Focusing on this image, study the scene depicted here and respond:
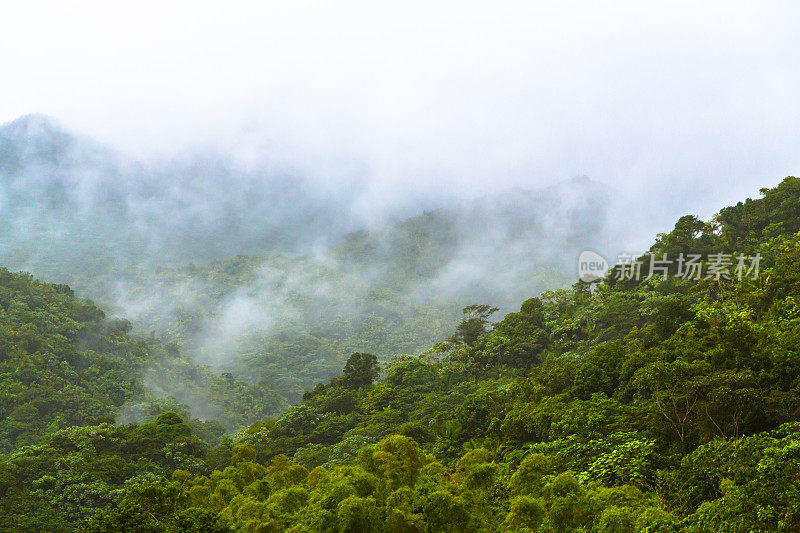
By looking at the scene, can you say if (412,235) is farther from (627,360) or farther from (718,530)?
(718,530)

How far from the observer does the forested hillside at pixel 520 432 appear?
7.69m

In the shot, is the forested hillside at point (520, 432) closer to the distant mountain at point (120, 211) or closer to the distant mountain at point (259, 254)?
the distant mountain at point (259, 254)

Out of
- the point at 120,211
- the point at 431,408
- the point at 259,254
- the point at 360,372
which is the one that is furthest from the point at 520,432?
the point at 120,211

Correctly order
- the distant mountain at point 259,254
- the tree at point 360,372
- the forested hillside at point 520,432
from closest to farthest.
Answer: the forested hillside at point 520,432 → the tree at point 360,372 → the distant mountain at point 259,254

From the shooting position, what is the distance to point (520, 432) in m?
16.3

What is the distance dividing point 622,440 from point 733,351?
10.5 feet

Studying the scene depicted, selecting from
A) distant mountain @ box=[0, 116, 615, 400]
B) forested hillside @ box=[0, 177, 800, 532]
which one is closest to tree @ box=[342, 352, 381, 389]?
forested hillside @ box=[0, 177, 800, 532]

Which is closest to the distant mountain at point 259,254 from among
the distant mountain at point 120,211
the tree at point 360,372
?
the distant mountain at point 120,211

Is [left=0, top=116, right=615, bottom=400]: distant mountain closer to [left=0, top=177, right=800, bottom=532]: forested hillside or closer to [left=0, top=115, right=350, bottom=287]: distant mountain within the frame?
[left=0, top=115, right=350, bottom=287]: distant mountain

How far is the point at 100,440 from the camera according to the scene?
23312 millimetres

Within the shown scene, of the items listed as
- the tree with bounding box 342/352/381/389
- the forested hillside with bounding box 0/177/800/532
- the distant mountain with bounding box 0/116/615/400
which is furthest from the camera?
the distant mountain with bounding box 0/116/615/400

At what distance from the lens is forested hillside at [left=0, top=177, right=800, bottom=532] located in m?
7.69


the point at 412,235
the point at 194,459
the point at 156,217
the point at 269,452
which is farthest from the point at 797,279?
the point at 156,217

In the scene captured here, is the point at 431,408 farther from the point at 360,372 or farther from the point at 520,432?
the point at 360,372
